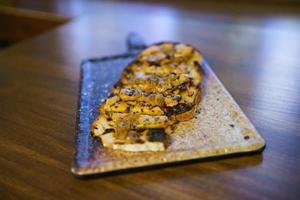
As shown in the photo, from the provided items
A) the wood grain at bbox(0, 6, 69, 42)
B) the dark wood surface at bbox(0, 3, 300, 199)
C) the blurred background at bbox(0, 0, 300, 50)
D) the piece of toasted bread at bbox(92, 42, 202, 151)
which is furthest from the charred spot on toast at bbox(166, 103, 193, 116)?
the wood grain at bbox(0, 6, 69, 42)

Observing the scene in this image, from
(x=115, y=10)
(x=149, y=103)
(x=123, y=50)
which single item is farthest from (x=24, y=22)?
(x=149, y=103)

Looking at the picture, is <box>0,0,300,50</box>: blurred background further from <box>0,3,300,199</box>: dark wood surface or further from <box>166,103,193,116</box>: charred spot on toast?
<box>166,103,193,116</box>: charred spot on toast

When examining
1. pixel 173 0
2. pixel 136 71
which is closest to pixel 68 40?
pixel 136 71

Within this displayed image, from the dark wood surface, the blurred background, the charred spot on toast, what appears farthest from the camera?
the blurred background

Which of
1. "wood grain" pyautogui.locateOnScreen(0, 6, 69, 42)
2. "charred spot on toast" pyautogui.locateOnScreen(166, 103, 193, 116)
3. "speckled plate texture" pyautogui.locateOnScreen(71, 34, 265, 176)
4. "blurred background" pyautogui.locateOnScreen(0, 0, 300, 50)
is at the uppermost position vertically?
"blurred background" pyautogui.locateOnScreen(0, 0, 300, 50)

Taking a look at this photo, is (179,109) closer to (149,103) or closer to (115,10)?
(149,103)

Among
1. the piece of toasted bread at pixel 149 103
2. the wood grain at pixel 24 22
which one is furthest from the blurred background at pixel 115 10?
the piece of toasted bread at pixel 149 103

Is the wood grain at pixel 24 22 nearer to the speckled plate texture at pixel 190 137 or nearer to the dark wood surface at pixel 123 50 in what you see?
the dark wood surface at pixel 123 50
